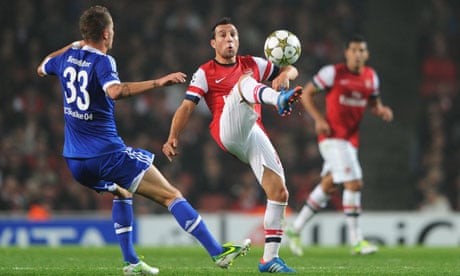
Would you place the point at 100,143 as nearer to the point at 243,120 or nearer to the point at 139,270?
the point at 139,270

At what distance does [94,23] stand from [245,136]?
4.81 ft

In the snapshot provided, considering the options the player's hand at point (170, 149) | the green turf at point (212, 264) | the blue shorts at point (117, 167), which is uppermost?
the player's hand at point (170, 149)

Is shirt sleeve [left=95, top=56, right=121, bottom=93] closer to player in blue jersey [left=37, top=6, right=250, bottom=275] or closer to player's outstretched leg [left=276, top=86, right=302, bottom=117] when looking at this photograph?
player in blue jersey [left=37, top=6, right=250, bottom=275]

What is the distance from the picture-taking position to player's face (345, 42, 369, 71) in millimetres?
10734

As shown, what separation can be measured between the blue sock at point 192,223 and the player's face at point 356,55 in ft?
14.7

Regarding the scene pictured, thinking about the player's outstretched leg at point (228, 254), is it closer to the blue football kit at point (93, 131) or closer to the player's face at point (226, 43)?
the blue football kit at point (93, 131)

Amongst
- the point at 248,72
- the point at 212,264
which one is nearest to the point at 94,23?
the point at 248,72

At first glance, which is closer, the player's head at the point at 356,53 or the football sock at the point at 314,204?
the player's head at the point at 356,53

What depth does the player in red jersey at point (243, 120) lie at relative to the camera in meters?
7.16

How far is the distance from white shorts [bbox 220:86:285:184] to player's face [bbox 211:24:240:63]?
488mm

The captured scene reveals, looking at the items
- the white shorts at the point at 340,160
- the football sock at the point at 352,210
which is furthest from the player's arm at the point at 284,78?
the football sock at the point at 352,210

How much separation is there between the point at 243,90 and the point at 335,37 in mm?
10942

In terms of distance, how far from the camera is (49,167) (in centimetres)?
1535

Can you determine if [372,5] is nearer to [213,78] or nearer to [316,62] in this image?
[316,62]
